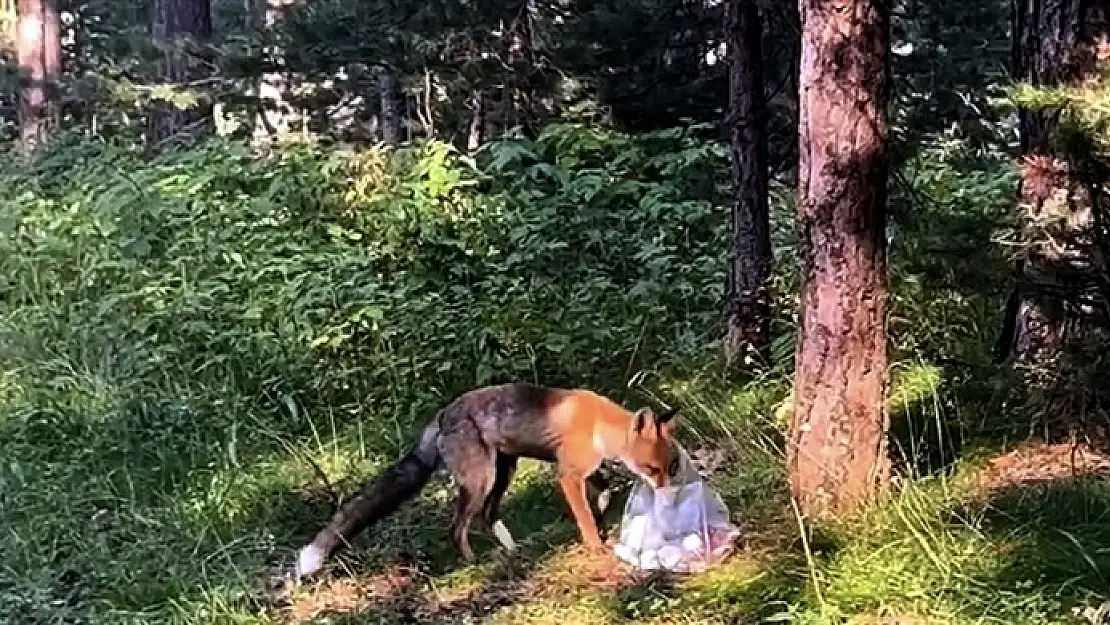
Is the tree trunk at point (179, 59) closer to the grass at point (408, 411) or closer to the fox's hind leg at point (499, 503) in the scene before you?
the grass at point (408, 411)

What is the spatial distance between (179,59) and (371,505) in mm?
10251

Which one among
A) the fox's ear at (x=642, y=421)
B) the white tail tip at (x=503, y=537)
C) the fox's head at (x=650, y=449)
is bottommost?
the white tail tip at (x=503, y=537)

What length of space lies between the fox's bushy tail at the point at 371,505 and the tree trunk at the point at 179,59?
8948 millimetres

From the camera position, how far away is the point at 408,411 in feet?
24.2

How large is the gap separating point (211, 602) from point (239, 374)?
2.89 meters

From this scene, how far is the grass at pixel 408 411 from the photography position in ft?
15.5

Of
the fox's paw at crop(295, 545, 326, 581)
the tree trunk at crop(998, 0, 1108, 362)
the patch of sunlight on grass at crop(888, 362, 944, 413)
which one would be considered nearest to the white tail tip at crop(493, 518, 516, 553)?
the fox's paw at crop(295, 545, 326, 581)

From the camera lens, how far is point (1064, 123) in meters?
3.95

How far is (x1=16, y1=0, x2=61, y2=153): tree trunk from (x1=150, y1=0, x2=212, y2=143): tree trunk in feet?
5.29

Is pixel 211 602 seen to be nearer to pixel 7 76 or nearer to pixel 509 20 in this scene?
pixel 509 20

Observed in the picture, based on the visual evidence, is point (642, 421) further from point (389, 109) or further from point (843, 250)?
point (389, 109)

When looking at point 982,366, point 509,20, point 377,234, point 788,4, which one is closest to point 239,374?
point 377,234

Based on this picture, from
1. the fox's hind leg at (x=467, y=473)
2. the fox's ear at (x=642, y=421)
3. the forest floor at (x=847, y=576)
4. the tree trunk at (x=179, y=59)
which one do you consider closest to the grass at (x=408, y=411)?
the forest floor at (x=847, y=576)

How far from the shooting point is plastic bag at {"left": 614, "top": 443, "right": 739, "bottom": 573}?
5.06m
